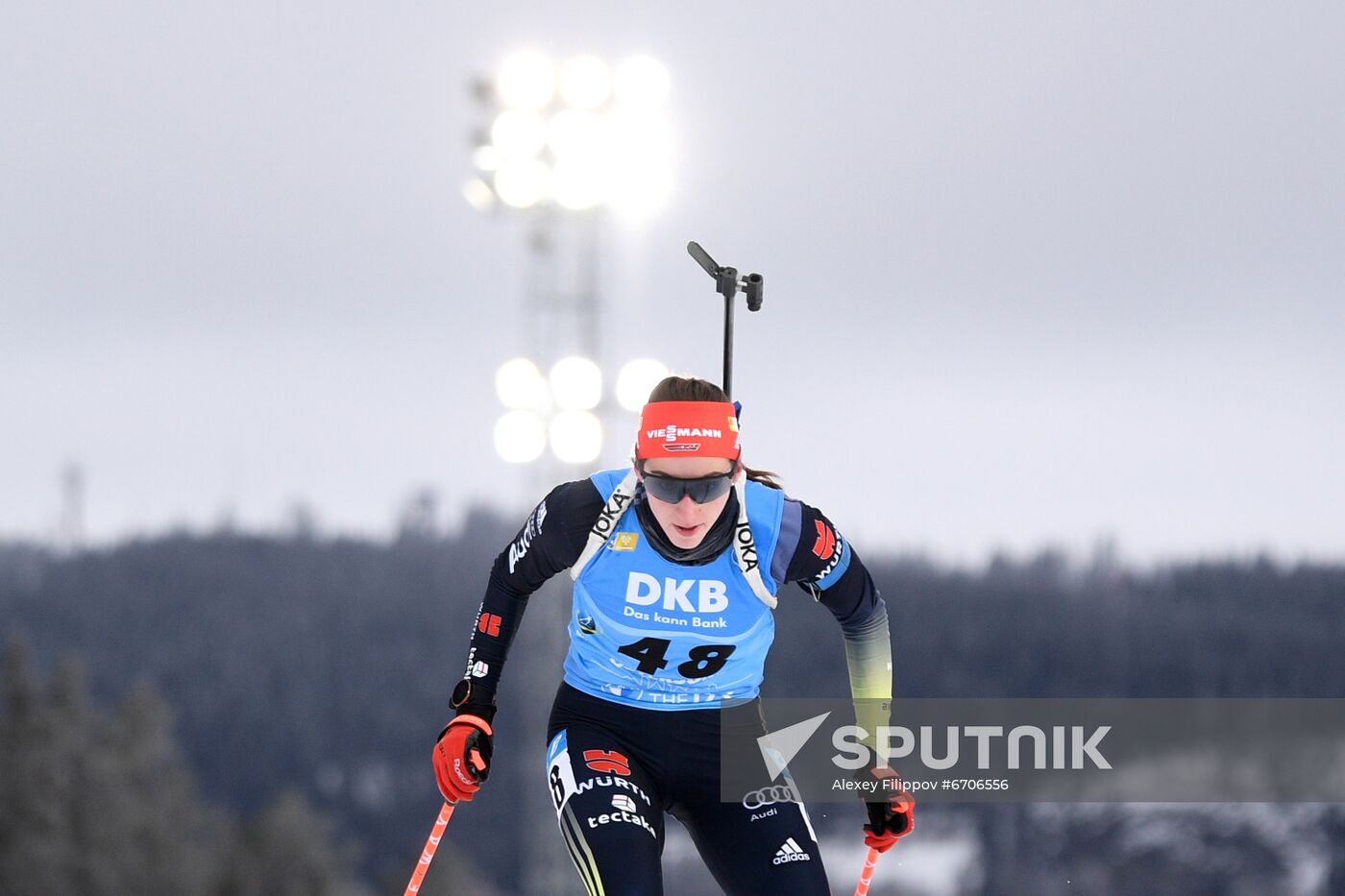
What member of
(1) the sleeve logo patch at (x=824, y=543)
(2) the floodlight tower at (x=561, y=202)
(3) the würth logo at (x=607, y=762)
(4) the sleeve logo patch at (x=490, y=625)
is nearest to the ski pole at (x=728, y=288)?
(1) the sleeve logo patch at (x=824, y=543)

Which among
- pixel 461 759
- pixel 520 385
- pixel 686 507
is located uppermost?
pixel 686 507

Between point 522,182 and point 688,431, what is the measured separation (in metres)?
7.12

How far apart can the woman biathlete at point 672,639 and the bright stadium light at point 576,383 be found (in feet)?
19.5

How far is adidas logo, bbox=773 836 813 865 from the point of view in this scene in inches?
173

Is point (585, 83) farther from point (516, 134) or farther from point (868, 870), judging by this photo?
point (868, 870)

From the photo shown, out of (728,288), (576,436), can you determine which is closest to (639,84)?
(576,436)

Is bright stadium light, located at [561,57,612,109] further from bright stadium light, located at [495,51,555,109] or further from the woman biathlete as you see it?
the woman biathlete

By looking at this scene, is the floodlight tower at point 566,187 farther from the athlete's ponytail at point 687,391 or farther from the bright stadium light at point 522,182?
the athlete's ponytail at point 687,391

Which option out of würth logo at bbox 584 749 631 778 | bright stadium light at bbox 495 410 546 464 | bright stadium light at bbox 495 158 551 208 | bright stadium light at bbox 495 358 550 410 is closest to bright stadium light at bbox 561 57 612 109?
bright stadium light at bbox 495 158 551 208

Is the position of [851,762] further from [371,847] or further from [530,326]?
[371,847]

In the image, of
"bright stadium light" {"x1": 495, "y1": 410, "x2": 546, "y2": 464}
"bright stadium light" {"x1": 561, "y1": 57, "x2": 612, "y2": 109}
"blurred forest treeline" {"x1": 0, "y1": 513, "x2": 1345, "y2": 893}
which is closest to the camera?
"bright stadium light" {"x1": 495, "y1": 410, "x2": 546, "y2": 464}

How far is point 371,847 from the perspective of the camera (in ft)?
140

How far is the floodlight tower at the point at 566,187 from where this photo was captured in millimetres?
10531

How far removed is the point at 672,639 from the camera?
4.48 metres
